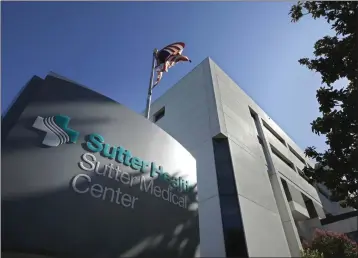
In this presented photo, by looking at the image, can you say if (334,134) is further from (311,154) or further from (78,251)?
(78,251)

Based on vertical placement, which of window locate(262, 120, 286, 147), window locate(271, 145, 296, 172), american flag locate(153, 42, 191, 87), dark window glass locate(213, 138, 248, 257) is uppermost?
window locate(262, 120, 286, 147)

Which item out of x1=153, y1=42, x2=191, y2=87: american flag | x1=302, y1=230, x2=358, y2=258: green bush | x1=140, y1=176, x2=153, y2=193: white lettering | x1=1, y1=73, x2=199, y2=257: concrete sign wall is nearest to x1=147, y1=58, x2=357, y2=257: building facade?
x1=302, y1=230, x2=358, y2=258: green bush

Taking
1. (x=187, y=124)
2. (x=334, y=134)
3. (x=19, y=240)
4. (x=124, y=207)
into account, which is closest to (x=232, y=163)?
(x=124, y=207)

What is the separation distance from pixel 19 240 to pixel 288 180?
16.8 m

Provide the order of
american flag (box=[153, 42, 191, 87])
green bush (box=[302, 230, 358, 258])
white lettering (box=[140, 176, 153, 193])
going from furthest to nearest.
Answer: american flag (box=[153, 42, 191, 87])
green bush (box=[302, 230, 358, 258])
white lettering (box=[140, 176, 153, 193])

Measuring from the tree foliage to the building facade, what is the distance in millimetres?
1991

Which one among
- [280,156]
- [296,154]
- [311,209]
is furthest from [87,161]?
[296,154]

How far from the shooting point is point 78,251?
4016 millimetres

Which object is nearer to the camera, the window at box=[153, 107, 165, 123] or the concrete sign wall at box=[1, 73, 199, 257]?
the concrete sign wall at box=[1, 73, 199, 257]

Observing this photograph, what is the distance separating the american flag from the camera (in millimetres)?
9898

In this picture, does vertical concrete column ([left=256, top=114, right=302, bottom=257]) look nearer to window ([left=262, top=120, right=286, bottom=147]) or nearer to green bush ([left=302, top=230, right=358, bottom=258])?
green bush ([left=302, top=230, right=358, bottom=258])

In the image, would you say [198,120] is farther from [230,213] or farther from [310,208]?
[310,208]

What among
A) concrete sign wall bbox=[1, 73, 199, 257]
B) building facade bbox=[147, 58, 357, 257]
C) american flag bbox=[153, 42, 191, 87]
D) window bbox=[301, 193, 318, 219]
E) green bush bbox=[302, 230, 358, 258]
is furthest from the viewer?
window bbox=[301, 193, 318, 219]

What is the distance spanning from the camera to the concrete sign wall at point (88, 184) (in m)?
3.82
